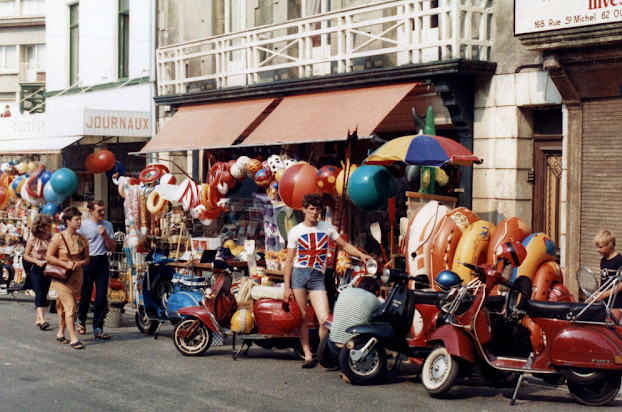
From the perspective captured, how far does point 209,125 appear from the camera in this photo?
60.6 feet

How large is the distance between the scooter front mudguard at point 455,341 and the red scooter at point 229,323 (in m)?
2.07

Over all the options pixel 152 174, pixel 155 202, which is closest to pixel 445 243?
pixel 155 202

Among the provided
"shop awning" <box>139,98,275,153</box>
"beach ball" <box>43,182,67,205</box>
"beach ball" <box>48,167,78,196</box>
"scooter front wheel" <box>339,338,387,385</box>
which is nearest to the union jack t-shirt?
"scooter front wheel" <box>339,338,387,385</box>

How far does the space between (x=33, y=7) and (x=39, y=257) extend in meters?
40.7

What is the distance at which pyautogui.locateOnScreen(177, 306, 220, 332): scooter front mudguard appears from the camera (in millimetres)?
11188

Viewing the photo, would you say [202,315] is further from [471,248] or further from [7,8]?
[7,8]

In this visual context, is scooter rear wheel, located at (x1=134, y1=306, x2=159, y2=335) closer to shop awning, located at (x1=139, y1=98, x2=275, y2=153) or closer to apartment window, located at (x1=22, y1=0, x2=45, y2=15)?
shop awning, located at (x1=139, y1=98, x2=275, y2=153)

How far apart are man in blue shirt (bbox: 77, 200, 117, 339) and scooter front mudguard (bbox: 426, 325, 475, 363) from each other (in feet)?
17.3

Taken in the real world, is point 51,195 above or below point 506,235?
above

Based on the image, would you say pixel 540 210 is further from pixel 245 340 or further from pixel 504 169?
pixel 245 340

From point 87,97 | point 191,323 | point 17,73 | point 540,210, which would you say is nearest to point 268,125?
point 540,210

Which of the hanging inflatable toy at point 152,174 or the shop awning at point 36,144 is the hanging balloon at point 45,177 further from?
the hanging inflatable toy at point 152,174

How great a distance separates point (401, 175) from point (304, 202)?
3.50 meters

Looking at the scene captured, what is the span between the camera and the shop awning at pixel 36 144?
20.2 meters
